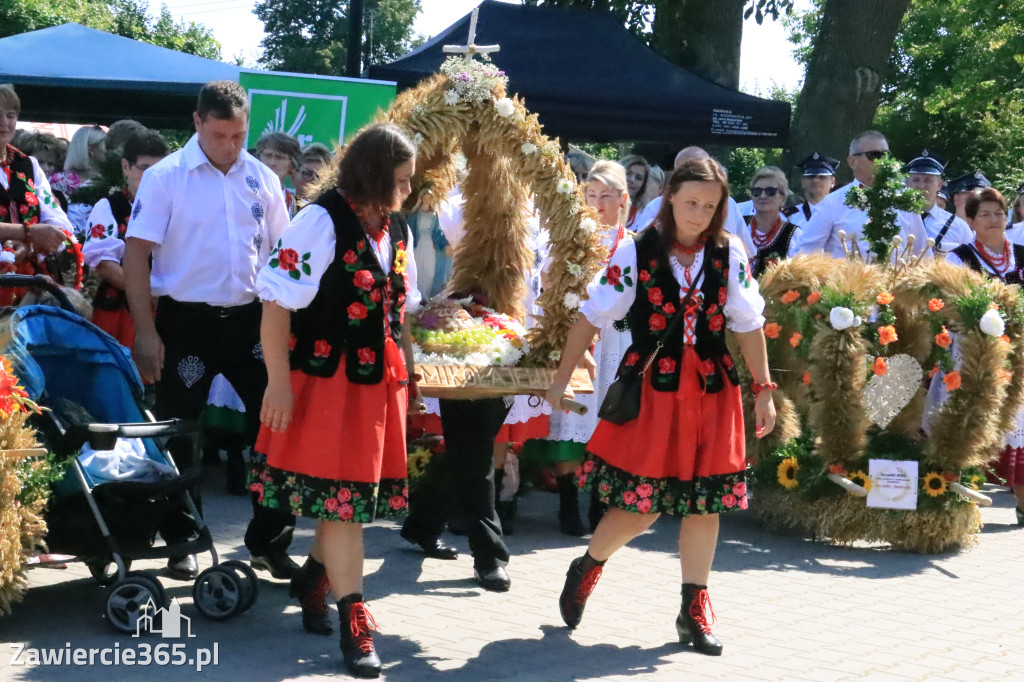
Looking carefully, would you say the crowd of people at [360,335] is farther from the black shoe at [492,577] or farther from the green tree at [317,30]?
the green tree at [317,30]

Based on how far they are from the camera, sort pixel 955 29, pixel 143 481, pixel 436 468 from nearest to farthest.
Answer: pixel 143 481 → pixel 436 468 → pixel 955 29

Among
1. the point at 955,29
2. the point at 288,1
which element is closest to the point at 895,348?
the point at 955,29

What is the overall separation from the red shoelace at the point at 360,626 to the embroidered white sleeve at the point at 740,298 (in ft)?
5.87

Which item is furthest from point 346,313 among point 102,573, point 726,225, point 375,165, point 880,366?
point 726,225

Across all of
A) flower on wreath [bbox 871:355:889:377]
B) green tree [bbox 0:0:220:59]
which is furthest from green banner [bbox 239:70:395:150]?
green tree [bbox 0:0:220:59]

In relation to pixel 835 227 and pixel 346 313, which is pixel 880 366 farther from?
pixel 346 313

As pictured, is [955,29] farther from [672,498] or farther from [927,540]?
[672,498]

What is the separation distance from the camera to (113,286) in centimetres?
684

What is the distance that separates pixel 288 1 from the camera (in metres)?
62.0

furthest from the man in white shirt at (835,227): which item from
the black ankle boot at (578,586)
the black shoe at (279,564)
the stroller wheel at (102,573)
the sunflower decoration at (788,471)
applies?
the stroller wheel at (102,573)

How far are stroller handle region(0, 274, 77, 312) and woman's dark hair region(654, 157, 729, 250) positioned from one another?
2.50 metres

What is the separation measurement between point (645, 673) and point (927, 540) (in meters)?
2.83

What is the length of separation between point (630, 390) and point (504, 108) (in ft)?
4.67

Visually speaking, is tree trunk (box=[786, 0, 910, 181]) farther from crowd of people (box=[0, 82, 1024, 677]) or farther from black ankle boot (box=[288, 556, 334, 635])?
black ankle boot (box=[288, 556, 334, 635])
